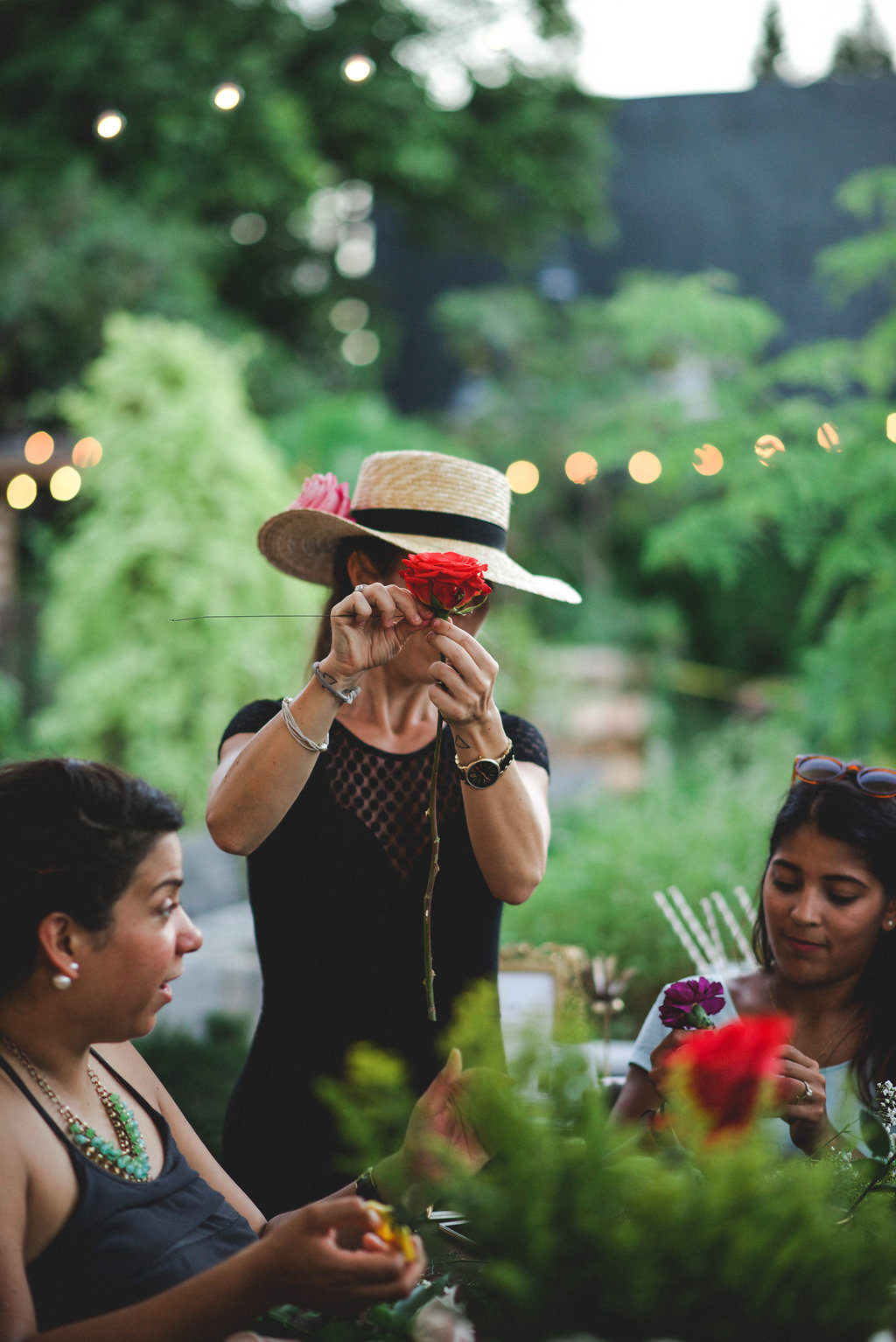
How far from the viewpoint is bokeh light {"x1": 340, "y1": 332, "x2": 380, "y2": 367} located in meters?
12.6

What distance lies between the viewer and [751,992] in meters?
1.99

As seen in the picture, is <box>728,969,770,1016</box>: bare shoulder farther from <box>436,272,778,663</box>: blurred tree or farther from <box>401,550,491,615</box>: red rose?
<box>436,272,778,663</box>: blurred tree

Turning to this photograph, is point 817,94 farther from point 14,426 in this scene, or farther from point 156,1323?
point 156,1323

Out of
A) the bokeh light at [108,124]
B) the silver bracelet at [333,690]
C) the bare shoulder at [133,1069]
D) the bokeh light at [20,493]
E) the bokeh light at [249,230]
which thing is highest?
the bokeh light at [249,230]

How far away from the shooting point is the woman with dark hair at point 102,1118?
1084 millimetres

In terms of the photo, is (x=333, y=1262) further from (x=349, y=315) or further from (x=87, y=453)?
(x=349, y=315)

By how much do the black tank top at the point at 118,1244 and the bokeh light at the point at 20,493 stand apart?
4.20 m

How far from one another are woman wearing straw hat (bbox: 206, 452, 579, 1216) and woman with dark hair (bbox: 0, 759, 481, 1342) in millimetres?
306

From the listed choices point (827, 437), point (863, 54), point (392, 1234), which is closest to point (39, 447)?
point (827, 437)

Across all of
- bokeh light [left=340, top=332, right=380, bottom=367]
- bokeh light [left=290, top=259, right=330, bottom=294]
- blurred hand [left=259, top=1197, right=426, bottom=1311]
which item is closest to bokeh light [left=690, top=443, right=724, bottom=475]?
blurred hand [left=259, top=1197, right=426, bottom=1311]

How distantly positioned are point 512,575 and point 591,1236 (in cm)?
120

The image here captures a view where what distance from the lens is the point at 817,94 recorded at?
1142 cm

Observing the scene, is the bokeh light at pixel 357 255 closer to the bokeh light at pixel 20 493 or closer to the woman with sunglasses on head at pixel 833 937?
the bokeh light at pixel 20 493

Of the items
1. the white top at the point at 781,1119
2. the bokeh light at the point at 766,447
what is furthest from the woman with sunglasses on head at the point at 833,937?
the bokeh light at the point at 766,447
